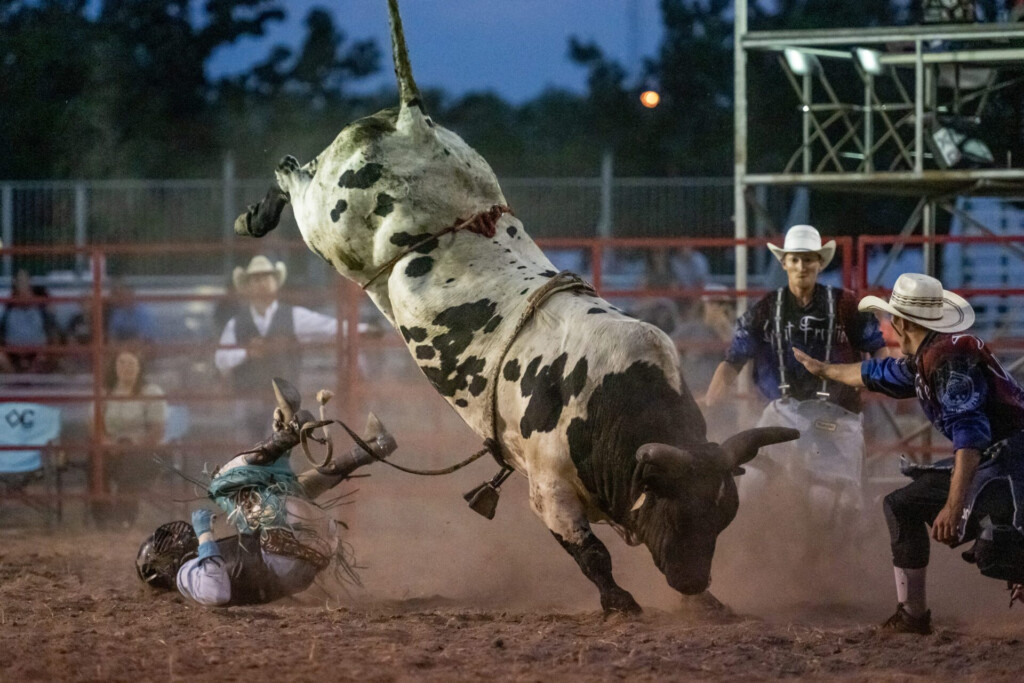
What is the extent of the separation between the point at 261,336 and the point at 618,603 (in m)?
4.05

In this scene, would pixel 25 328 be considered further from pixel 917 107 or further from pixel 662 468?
pixel 662 468

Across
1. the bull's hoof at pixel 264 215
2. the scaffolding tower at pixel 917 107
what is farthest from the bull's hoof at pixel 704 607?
the scaffolding tower at pixel 917 107

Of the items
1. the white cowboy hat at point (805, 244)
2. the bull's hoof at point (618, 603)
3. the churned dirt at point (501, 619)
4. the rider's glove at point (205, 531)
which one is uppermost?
the white cowboy hat at point (805, 244)

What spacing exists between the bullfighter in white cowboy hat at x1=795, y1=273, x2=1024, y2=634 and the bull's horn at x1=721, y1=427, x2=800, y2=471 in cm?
56

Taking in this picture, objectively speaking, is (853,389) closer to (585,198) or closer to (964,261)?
(964,261)

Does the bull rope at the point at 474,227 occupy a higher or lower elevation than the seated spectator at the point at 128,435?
higher

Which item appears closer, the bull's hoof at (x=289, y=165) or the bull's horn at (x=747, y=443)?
the bull's horn at (x=747, y=443)

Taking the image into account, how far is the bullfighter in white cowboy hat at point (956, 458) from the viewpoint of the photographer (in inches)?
170

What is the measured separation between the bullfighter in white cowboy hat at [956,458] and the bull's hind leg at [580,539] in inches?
38.0

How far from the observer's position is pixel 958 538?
14.3ft

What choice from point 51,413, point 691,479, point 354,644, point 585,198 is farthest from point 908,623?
point 585,198

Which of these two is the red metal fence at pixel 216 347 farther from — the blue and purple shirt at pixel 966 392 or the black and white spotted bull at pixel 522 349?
the blue and purple shirt at pixel 966 392

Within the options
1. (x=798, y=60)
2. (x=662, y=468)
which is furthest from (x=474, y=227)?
(x=798, y=60)

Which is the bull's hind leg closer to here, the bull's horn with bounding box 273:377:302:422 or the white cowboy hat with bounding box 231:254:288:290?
the bull's horn with bounding box 273:377:302:422
